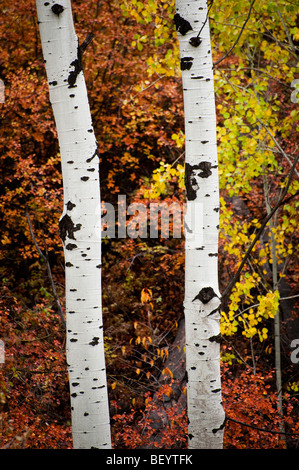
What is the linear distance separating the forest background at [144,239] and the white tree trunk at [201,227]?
1.95 m

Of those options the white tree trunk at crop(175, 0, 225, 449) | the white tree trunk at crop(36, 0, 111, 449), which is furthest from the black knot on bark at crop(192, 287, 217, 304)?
the white tree trunk at crop(36, 0, 111, 449)

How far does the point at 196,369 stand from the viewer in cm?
272

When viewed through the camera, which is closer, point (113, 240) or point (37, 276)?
point (37, 276)

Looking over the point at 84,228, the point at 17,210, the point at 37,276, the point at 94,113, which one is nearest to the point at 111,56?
the point at 94,113

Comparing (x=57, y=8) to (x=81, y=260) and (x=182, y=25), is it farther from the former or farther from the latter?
(x=81, y=260)

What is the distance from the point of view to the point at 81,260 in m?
2.74

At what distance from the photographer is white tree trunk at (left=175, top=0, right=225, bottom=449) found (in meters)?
2.68

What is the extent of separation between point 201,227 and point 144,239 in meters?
5.54

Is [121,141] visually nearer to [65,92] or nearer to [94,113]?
[94,113]

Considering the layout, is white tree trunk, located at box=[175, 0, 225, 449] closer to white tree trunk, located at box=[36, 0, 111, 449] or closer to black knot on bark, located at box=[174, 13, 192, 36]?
black knot on bark, located at box=[174, 13, 192, 36]

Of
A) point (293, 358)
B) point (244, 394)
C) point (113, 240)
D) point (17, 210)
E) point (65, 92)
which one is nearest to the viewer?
point (65, 92)

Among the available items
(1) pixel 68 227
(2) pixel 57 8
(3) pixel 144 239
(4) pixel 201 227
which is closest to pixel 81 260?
(1) pixel 68 227

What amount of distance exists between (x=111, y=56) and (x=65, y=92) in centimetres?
539

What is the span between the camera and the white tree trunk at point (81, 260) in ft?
8.94
